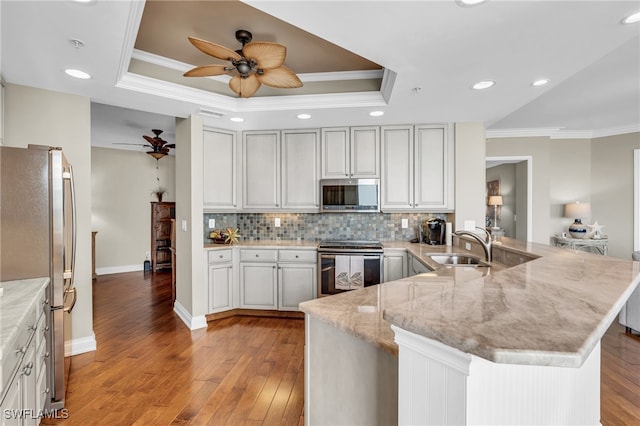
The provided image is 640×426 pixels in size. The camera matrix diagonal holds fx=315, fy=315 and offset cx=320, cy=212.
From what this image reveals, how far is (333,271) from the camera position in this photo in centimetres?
362

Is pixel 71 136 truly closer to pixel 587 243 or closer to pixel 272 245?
pixel 272 245

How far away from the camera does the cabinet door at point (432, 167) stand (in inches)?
148

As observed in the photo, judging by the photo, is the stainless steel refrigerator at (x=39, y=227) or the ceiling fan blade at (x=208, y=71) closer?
the stainless steel refrigerator at (x=39, y=227)

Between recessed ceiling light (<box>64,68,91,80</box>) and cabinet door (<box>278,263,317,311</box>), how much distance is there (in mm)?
2512

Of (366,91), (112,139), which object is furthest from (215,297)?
(112,139)

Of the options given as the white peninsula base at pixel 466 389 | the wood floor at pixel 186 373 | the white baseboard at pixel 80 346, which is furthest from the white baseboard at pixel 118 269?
the white peninsula base at pixel 466 389

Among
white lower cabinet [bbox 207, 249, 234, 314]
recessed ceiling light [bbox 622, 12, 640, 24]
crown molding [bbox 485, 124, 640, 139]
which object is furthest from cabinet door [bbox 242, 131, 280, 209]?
crown molding [bbox 485, 124, 640, 139]

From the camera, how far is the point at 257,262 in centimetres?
379

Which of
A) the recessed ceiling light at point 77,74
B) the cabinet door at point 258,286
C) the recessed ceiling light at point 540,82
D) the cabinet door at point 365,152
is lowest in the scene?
the cabinet door at point 258,286

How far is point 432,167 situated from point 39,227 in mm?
3628

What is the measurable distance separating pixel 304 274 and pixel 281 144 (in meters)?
1.66

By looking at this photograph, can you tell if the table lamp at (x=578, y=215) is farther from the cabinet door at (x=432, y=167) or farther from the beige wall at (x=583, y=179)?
the cabinet door at (x=432, y=167)

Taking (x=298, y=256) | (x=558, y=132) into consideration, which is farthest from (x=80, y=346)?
(x=558, y=132)

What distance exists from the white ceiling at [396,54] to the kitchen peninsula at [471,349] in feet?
4.20
